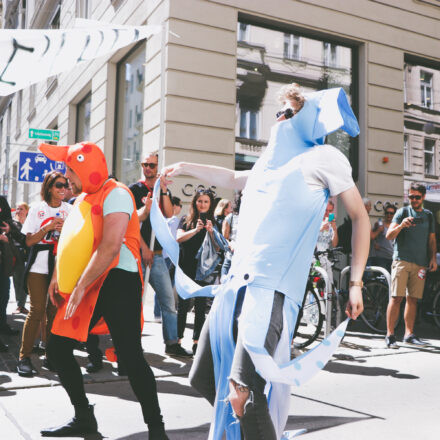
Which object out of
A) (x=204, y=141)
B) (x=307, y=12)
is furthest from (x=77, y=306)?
(x=307, y=12)

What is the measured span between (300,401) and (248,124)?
6.70 m

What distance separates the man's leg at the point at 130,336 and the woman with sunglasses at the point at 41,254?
6.22 ft

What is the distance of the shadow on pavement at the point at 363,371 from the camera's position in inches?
197

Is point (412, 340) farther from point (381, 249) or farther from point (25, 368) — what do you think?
point (25, 368)

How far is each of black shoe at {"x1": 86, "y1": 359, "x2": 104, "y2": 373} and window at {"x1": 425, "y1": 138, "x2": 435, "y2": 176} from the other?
946 cm

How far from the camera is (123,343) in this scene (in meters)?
2.99

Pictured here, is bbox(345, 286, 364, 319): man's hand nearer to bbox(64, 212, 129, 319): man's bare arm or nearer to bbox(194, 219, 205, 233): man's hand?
bbox(64, 212, 129, 319): man's bare arm

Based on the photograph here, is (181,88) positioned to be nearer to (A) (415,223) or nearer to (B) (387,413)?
(A) (415,223)

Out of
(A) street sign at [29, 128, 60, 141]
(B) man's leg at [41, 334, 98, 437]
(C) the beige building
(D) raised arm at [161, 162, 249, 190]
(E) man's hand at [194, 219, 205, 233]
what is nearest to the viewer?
(D) raised arm at [161, 162, 249, 190]

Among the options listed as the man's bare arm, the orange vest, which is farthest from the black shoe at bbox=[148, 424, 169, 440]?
the man's bare arm

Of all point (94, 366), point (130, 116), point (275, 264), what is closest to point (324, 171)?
point (275, 264)

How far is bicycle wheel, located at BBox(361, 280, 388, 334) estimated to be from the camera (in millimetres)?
7367

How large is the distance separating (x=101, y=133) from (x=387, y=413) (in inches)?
388

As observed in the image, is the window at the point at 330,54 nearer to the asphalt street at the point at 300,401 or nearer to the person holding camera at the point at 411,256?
the person holding camera at the point at 411,256
